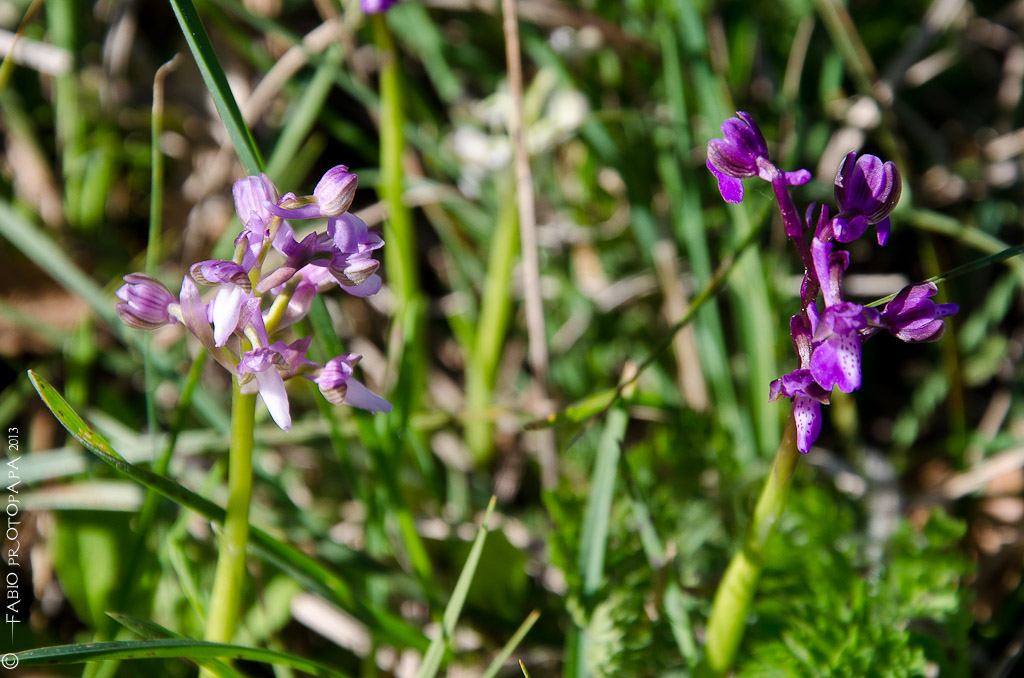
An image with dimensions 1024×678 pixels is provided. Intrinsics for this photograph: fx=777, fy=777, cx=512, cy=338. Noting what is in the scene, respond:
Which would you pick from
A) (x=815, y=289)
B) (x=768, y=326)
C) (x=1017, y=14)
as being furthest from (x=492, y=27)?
(x=815, y=289)

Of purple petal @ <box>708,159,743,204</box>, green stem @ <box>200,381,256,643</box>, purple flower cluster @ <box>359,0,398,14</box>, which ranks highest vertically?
purple flower cluster @ <box>359,0,398,14</box>

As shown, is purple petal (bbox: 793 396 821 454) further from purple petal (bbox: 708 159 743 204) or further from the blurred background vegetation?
the blurred background vegetation

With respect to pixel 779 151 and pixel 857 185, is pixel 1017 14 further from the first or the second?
pixel 857 185

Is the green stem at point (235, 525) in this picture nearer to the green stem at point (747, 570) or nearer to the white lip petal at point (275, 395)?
the white lip petal at point (275, 395)

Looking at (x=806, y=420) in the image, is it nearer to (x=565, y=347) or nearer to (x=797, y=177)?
(x=797, y=177)

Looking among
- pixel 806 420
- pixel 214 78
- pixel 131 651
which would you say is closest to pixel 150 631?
pixel 131 651

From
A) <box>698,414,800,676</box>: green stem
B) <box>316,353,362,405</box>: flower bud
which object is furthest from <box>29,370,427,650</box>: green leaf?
<box>698,414,800,676</box>: green stem

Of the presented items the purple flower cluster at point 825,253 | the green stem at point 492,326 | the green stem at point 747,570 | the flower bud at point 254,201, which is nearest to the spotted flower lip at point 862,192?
the purple flower cluster at point 825,253

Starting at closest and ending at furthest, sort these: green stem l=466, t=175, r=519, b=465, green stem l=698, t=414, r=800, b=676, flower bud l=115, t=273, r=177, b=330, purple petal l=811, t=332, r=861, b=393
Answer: purple petal l=811, t=332, r=861, b=393 < flower bud l=115, t=273, r=177, b=330 < green stem l=698, t=414, r=800, b=676 < green stem l=466, t=175, r=519, b=465
